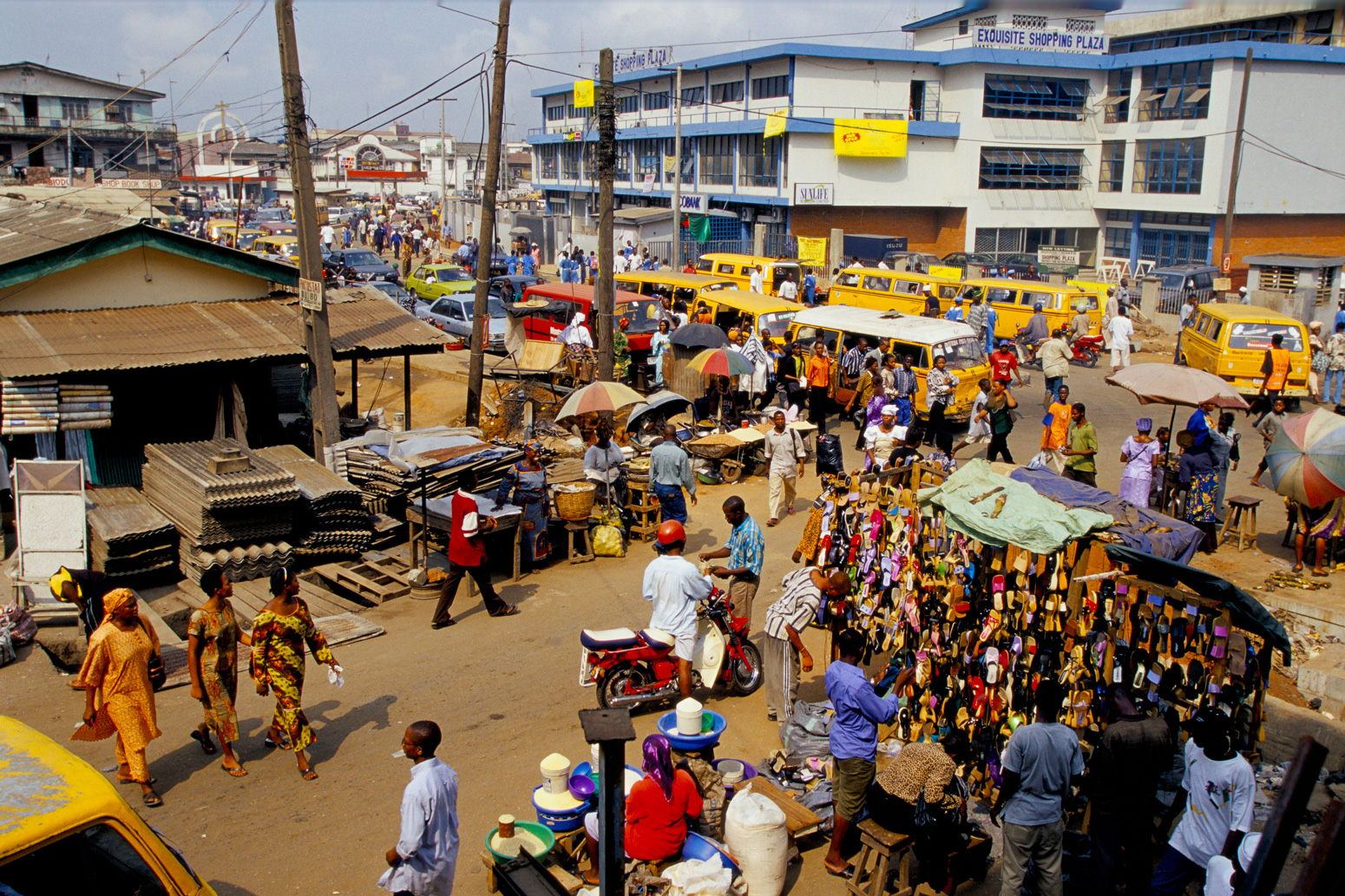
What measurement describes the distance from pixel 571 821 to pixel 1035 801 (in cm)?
274

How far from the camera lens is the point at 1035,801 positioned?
5398 mm

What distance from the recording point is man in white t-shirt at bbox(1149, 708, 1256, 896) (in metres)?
5.15

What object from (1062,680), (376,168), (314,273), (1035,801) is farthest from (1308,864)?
(376,168)

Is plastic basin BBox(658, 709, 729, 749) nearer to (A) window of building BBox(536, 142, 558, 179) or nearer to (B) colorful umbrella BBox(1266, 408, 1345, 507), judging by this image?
(B) colorful umbrella BBox(1266, 408, 1345, 507)

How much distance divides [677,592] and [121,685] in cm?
398

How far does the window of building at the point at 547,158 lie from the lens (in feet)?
209

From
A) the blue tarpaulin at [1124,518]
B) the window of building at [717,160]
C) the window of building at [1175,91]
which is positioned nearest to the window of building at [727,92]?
the window of building at [717,160]

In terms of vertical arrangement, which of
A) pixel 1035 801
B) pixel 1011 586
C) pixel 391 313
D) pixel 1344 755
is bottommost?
pixel 1344 755

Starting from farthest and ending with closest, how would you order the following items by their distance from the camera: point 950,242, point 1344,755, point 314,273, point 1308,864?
point 950,242 → point 314,273 → point 1344,755 → point 1308,864

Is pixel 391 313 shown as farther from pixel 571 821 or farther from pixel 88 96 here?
pixel 88 96

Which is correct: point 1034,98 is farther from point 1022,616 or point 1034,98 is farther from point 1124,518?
point 1022,616

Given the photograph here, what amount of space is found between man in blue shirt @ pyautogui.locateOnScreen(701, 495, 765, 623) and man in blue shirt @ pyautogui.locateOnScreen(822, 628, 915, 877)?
7.46ft

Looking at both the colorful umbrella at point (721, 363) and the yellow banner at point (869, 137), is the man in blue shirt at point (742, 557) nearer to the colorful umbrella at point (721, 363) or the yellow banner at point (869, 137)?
the colorful umbrella at point (721, 363)

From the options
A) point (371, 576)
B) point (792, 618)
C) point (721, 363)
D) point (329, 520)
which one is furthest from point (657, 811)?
point (721, 363)
